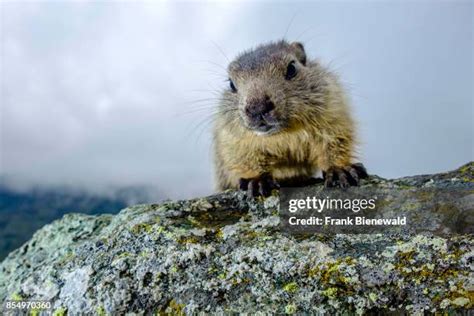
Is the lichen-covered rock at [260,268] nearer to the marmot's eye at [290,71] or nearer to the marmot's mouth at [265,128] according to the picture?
Result: the marmot's mouth at [265,128]

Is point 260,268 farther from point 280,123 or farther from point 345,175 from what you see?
point 280,123

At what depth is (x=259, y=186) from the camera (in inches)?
188

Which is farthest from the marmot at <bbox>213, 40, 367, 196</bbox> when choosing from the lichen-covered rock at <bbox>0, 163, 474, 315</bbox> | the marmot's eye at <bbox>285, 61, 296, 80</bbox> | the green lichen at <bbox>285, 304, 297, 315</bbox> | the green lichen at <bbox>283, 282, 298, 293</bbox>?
the green lichen at <bbox>285, 304, 297, 315</bbox>

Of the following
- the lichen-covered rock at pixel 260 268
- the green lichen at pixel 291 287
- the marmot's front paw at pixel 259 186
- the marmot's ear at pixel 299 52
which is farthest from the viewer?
the marmot's ear at pixel 299 52

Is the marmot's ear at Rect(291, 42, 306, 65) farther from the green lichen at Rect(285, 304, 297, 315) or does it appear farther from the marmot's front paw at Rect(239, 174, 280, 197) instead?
the green lichen at Rect(285, 304, 297, 315)

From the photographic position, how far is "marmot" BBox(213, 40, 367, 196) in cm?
548

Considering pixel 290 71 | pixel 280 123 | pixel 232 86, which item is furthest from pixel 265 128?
pixel 232 86

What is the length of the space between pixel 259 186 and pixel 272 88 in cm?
153

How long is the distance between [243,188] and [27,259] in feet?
8.30

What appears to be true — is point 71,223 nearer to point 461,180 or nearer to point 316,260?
point 316,260

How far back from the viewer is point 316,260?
3145 millimetres

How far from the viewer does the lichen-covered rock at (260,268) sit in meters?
2.85

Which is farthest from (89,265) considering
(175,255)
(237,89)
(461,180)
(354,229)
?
(237,89)

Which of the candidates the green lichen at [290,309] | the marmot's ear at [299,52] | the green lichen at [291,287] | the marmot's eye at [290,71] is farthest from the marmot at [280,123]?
the green lichen at [290,309]
